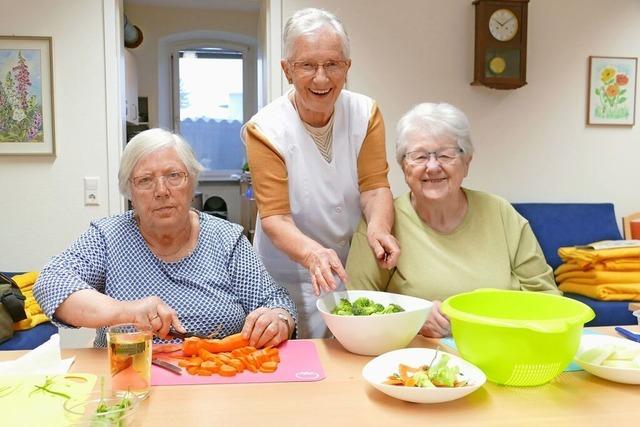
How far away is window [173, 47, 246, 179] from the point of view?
22.1 ft

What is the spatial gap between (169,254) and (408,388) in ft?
2.78

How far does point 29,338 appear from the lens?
241 centimetres

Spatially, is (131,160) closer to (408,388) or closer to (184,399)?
(184,399)

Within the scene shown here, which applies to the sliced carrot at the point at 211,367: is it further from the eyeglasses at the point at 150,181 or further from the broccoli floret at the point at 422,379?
the eyeglasses at the point at 150,181

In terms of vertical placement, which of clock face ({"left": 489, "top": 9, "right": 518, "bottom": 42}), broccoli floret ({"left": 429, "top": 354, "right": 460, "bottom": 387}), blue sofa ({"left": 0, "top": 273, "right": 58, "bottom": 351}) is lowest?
blue sofa ({"left": 0, "top": 273, "right": 58, "bottom": 351})

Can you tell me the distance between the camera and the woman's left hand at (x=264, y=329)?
140 cm

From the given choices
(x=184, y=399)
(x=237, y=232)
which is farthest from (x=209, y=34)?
(x=184, y=399)

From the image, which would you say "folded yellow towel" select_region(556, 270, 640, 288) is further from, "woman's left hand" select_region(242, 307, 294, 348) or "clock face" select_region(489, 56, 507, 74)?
"woman's left hand" select_region(242, 307, 294, 348)

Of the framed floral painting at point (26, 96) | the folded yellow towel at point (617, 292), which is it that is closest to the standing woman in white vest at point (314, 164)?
the folded yellow towel at point (617, 292)

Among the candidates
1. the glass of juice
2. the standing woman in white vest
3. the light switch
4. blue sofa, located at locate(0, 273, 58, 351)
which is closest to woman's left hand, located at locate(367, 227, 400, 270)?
the standing woman in white vest

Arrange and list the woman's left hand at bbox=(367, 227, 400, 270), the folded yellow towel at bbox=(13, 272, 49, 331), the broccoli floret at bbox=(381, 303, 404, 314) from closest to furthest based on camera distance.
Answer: the broccoli floret at bbox=(381, 303, 404, 314), the woman's left hand at bbox=(367, 227, 400, 270), the folded yellow towel at bbox=(13, 272, 49, 331)

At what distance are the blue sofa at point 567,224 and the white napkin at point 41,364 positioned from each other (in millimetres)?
2767

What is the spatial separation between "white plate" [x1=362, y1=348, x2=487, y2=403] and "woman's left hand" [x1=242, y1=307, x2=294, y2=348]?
32 centimetres

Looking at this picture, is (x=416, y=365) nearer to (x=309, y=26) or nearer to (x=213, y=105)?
(x=309, y=26)
